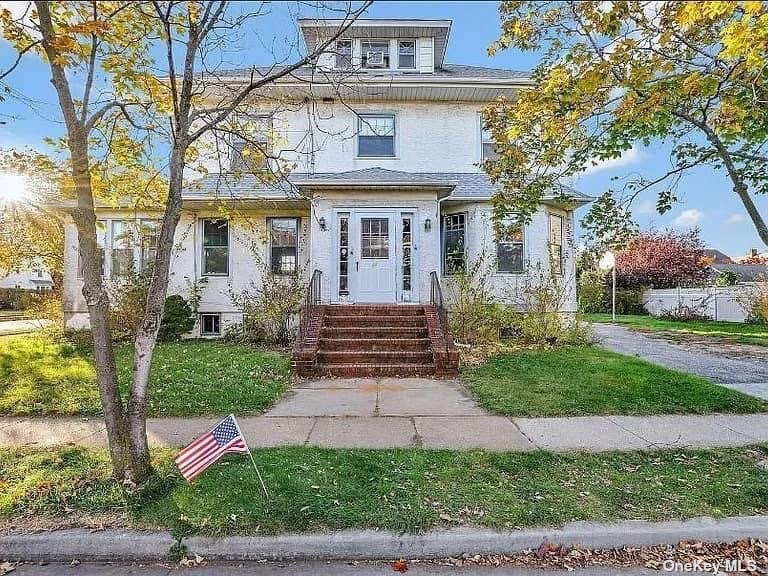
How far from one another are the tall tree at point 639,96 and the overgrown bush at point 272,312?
7.11 metres

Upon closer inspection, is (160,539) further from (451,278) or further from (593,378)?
(451,278)

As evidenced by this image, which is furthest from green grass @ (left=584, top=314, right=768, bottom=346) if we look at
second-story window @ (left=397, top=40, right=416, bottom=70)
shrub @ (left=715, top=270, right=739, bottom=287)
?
second-story window @ (left=397, top=40, right=416, bottom=70)

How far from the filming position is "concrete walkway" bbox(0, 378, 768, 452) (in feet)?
16.4

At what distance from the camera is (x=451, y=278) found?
13.0m

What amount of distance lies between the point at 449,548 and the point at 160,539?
198 cm

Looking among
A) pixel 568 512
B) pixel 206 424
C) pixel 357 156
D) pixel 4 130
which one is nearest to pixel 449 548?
pixel 568 512

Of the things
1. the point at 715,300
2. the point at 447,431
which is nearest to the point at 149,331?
the point at 447,431

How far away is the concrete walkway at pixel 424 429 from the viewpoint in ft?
16.4

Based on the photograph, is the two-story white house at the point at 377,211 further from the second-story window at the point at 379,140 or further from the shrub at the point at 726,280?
the shrub at the point at 726,280

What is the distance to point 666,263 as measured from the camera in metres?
25.0

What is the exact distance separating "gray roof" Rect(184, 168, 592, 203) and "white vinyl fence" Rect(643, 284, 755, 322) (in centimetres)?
1143

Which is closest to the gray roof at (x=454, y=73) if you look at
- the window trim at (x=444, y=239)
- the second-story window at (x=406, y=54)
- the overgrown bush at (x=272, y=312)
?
the second-story window at (x=406, y=54)

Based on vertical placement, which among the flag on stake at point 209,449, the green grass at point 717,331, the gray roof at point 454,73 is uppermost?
the gray roof at point 454,73

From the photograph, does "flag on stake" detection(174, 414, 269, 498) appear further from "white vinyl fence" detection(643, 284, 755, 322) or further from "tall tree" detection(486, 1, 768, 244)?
"white vinyl fence" detection(643, 284, 755, 322)
